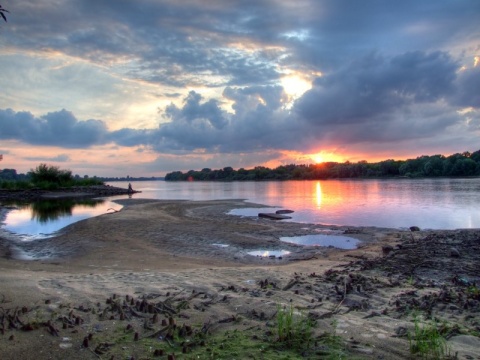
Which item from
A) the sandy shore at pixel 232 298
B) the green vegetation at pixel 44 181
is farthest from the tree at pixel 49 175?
the sandy shore at pixel 232 298

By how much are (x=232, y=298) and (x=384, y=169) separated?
148185 millimetres

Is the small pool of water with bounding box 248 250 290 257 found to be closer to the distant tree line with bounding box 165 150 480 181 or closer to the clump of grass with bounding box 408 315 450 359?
the clump of grass with bounding box 408 315 450 359

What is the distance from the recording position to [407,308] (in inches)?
260

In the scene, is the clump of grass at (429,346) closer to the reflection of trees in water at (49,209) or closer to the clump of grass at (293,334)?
the clump of grass at (293,334)

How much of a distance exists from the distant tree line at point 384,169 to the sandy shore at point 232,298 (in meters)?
124

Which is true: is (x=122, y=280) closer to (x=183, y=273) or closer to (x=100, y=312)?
(x=183, y=273)

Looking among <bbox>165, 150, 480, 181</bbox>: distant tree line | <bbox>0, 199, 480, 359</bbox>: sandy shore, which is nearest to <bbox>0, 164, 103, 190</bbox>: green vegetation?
<bbox>0, 199, 480, 359</bbox>: sandy shore

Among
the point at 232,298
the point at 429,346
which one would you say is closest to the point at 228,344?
the point at 232,298

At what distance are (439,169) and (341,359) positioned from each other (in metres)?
137

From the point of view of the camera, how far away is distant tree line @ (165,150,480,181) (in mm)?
119938

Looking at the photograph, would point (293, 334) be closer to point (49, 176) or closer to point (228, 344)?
point (228, 344)

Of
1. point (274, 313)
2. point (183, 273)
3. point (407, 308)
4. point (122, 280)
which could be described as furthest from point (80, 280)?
point (407, 308)

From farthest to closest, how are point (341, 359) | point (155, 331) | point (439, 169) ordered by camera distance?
point (439, 169) < point (155, 331) < point (341, 359)

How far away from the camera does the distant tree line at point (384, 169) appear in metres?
120
